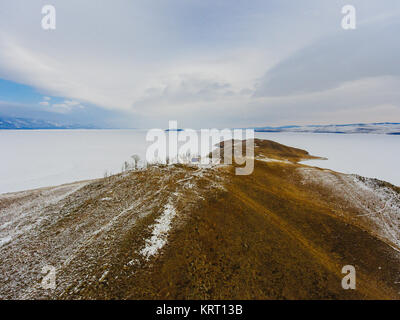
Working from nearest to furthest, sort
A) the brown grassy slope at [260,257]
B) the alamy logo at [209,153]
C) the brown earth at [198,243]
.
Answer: the brown grassy slope at [260,257] < the brown earth at [198,243] < the alamy logo at [209,153]

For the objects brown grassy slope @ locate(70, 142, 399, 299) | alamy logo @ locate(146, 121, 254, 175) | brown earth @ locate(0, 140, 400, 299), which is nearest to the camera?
brown grassy slope @ locate(70, 142, 399, 299)

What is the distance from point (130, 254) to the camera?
23.2 feet

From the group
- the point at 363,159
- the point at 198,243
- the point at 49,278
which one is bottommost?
the point at 49,278

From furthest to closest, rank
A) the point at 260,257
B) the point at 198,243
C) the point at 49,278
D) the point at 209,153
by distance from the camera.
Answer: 1. the point at 209,153
2. the point at 198,243
3. the point at 260,257
4. the point at 49,278

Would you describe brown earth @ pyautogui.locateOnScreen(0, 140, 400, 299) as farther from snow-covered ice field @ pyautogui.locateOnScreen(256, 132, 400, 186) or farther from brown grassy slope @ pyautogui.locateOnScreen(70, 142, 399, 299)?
snow-covered ice field @ pyautogui.locateOnScreen(256, 132, 400, 186)

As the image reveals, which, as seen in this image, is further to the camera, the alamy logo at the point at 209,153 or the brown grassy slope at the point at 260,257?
the alamy logo at the point at 209,153

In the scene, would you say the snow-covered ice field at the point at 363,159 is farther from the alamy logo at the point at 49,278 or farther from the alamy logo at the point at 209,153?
the alamy logo at the point at 49,278

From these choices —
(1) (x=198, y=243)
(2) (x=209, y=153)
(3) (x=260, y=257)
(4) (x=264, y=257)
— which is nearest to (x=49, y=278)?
(1) (x=198, y=243)

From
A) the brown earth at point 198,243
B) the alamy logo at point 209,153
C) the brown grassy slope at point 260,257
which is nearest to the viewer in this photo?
the brown grassy slope at point 260,257

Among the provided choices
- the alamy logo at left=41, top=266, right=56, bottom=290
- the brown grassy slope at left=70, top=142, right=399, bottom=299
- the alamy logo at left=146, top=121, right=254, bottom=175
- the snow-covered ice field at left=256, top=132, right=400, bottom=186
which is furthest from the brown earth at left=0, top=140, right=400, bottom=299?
the snow-covered ice field at left=256, top=132, right=400, bottom=186

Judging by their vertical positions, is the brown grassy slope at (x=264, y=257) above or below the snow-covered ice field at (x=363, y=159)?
below

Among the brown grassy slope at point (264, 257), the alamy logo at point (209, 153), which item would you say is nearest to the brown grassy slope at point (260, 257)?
the brown grassy slope at point (264, 257)

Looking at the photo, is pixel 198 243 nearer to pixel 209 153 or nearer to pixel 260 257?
pixel 260 257
